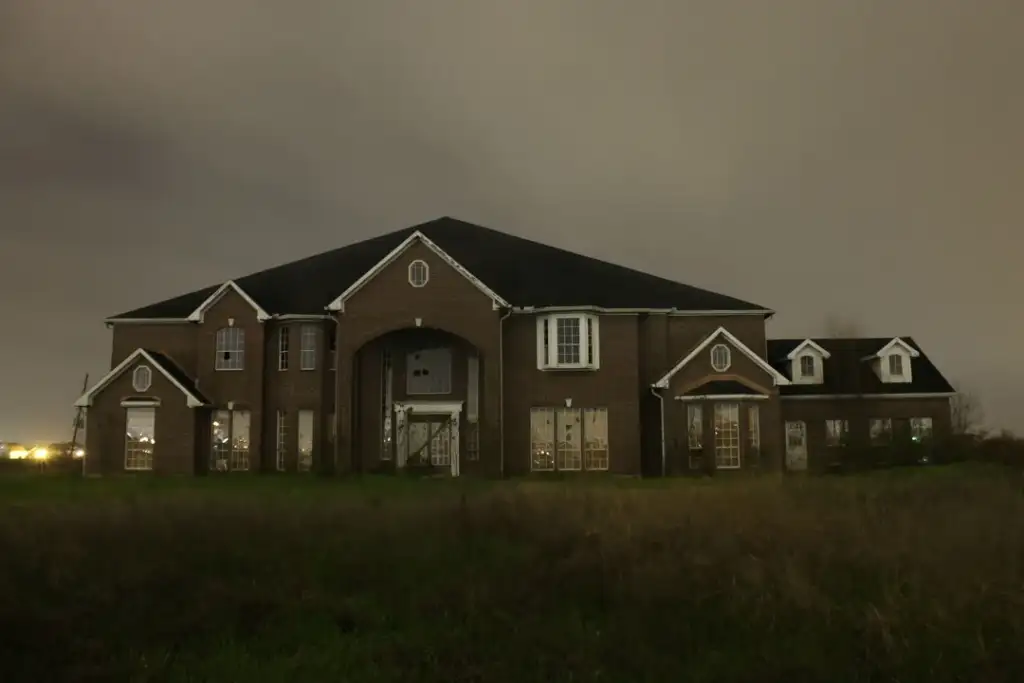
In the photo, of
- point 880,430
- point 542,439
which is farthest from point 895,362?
point 542,439

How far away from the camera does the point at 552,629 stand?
412 inches

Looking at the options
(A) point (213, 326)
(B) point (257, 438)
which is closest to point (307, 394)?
(B) point (257, 438)

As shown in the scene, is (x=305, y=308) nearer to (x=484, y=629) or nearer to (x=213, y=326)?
(x=213, y=326)

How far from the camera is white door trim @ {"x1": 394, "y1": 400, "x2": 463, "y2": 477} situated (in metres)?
32.8

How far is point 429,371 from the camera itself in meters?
33.6

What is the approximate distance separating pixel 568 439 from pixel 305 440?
32.1ft

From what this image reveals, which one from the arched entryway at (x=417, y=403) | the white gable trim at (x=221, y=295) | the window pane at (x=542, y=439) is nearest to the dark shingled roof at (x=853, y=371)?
the window pane at (x=542, y=439)

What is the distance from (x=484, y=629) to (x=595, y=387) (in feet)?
73.6

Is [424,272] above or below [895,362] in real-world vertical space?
above

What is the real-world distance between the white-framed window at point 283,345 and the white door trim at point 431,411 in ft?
15.2

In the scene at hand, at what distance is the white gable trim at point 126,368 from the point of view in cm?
3238

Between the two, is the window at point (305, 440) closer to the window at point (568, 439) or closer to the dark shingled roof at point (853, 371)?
the window at point (568, 439)

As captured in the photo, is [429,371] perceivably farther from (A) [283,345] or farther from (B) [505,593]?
(B) [505,593]

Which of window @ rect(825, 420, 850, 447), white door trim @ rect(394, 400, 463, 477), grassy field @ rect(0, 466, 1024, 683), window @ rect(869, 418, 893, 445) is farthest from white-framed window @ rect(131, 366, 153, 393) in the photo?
window @ rect(869, 418, 893, 445)
